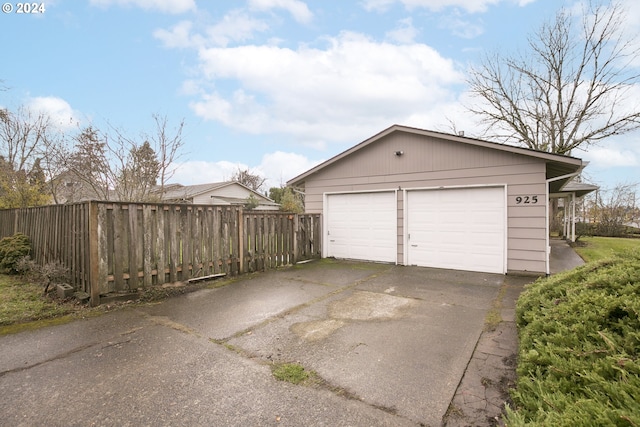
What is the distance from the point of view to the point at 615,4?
1314cm

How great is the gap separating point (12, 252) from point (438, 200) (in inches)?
394

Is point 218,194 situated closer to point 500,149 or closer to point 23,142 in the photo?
point 23,142

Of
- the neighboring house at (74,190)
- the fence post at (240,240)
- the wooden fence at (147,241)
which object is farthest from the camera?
the neighboring house at (74,190)

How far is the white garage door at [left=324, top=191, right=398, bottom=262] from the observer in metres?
8.42

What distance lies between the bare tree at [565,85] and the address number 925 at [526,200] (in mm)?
11846

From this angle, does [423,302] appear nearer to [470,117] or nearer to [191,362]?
[191,362]

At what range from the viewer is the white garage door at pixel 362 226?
8.42 meters

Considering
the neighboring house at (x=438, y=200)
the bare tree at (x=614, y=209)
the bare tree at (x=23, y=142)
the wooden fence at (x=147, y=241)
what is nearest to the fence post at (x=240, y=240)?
the wooden fence at (x=147, y=241)

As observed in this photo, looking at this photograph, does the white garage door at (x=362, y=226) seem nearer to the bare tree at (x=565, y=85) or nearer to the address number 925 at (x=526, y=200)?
the address number 925 at (x=526, y=200)

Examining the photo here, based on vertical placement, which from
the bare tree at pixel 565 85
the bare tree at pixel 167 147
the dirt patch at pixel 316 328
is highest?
the bare tree at pixel 565 85

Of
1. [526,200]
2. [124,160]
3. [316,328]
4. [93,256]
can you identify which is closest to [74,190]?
[124,160]

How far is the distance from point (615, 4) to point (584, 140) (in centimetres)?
580

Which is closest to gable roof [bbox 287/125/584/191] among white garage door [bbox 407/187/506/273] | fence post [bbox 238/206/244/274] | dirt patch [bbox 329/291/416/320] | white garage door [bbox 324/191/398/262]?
white garage door [bbox 407/187/506/273]

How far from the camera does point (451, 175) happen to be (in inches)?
297
